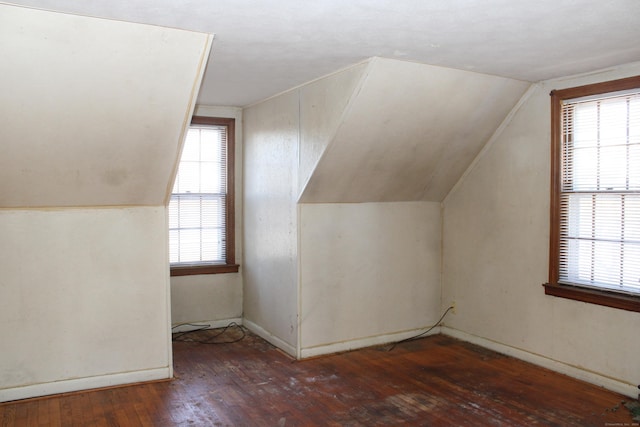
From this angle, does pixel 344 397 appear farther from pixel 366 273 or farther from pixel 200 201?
pixel 200 201

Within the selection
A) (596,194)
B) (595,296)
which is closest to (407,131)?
(596,194)

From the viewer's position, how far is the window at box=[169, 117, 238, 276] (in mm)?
5484

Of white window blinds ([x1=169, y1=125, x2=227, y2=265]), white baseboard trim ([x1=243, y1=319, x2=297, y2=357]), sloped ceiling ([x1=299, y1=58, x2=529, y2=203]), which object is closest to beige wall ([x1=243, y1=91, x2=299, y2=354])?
white baseboard trim ([x1=243, y1=319, x2=297, y2=357])

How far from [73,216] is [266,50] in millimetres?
1847

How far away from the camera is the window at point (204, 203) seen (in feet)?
18.0

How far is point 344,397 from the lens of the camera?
12.3 feet

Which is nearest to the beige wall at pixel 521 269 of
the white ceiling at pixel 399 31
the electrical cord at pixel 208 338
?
the white ceiling at pixel 399 31

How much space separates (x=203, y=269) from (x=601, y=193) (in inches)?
150

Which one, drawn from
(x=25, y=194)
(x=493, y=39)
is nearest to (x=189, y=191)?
(x=25, y=194)

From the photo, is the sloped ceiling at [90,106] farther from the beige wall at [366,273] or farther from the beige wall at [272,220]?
the beige wall at [366,273]

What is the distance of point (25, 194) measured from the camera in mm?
3572

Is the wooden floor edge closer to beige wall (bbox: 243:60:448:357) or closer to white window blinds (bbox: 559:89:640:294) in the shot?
beige wall (bbox: 243:60:448:357)

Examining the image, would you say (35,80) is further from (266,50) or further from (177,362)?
(177,362)

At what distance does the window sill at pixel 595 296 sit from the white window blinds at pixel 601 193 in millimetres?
59
